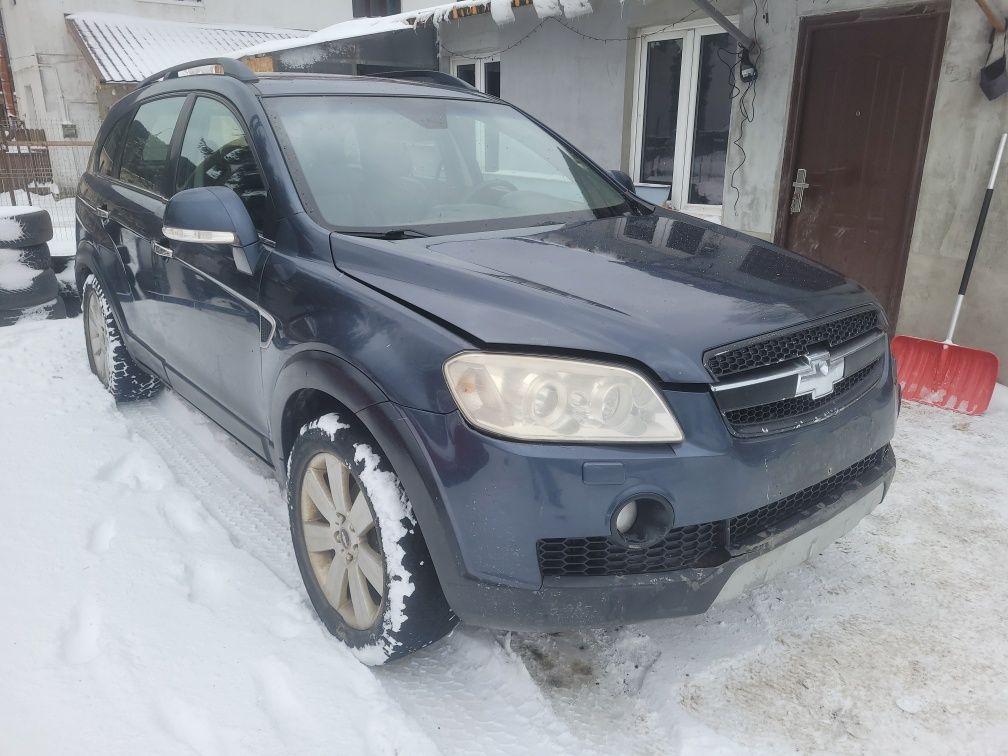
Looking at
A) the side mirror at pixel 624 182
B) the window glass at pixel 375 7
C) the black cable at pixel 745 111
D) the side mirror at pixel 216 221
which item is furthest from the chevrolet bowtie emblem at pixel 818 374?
the window glass at pixel 375 7

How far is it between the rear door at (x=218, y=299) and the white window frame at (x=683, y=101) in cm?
488

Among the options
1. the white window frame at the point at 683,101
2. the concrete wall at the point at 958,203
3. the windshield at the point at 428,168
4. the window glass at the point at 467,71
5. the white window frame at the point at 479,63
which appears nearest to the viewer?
the windshield at the point at 428,168

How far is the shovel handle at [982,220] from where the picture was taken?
450 cm

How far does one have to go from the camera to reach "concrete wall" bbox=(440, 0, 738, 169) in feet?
23.4

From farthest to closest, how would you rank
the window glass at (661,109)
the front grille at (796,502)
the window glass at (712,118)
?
1. the window glass at (661,109)
2. the window glass at (712,118)
3. the front grille at (796,502)

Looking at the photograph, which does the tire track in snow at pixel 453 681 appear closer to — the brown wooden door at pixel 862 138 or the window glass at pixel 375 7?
the brown wooden door at pixel 862 138

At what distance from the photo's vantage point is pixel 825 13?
5.41m

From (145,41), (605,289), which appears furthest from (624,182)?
(145,41)

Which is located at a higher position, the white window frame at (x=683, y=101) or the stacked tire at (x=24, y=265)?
the white window frame at (x=683, y=101)

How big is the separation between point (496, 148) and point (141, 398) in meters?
2.56

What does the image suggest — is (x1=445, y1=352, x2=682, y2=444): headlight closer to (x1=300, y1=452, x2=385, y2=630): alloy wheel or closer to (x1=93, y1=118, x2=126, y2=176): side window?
(x1=300, y1=452, x2=385, y2=630): alloy wheel

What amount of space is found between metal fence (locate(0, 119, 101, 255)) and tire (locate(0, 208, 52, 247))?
642 centimetres

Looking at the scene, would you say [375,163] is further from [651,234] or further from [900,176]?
[900,176]

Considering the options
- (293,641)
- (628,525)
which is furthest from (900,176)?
(293,641)
